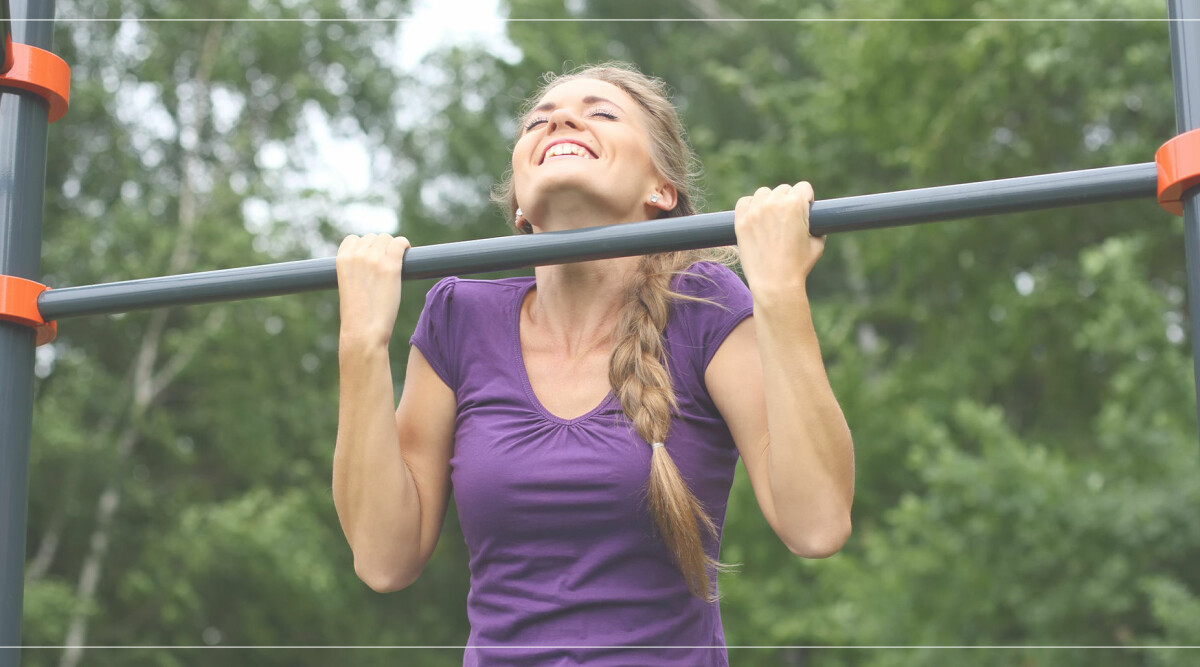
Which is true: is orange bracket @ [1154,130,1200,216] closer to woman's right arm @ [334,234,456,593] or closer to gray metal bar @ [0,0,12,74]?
woman's right arm @ [334,234,456,593]

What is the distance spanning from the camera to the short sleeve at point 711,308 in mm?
1637

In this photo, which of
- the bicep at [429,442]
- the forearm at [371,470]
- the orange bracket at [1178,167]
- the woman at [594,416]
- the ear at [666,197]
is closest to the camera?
the orange bracket at [1178,167]

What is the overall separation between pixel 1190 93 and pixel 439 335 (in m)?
0.94

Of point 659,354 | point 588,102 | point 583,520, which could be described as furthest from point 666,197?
point 583,520

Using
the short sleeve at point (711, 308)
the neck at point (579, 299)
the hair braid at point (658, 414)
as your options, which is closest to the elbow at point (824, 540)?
the hair braid at point (658, 414)

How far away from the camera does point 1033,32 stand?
25.1ft

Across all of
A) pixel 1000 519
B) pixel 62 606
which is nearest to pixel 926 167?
pixel 1000 519

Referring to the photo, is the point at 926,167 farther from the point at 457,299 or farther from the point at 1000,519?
the point at 457,299

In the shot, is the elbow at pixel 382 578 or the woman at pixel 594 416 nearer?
the woman at pixel 594 416

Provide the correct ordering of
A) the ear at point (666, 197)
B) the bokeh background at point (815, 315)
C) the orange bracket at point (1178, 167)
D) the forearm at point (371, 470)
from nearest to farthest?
1. the orange bracket at point (1178, 167)
2. the forearm at point (371, 470)
3. the ear at point (666, 197)
4. the bokeh background at point (815, 315)

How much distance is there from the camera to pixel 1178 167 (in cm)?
141

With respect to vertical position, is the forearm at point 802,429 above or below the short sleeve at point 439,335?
below

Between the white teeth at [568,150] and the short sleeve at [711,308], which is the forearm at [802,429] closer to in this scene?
the short sleeve at [711,308]

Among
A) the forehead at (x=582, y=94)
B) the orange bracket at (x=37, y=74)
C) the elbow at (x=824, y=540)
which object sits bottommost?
the elbow at (x=824, y=540)
